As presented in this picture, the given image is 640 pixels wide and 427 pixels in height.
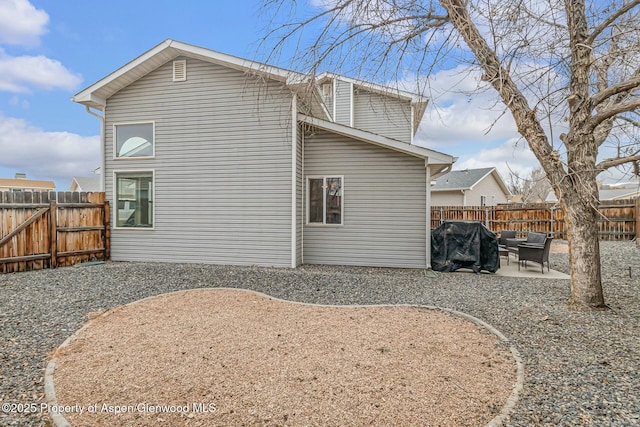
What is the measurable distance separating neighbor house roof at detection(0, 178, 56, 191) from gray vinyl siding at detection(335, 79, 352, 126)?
103 ft

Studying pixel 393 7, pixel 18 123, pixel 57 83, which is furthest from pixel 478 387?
pixel 18 123

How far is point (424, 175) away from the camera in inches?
316

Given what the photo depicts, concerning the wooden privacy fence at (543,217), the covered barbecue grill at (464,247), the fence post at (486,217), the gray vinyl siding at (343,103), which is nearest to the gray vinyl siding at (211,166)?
the covered barbecue grill at (464,247)

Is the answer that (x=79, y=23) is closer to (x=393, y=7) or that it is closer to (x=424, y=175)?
(x=393, y=7)

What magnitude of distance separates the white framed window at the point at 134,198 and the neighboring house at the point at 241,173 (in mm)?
28

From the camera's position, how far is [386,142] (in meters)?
7.83

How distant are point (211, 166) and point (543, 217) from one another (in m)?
14.7

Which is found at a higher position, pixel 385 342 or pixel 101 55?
pixel 101 55

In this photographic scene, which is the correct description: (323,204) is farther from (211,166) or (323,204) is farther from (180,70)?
(180,70)

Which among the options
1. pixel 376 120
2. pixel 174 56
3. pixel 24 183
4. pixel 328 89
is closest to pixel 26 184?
pixel 24 183

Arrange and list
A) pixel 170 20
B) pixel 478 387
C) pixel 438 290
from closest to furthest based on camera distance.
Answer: pixel 478 387
pixel 438 290
pixel 170 20

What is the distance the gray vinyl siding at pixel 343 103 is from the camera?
12.1 metres

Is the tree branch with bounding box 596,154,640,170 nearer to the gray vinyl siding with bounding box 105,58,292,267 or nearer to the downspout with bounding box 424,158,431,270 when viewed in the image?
the downspout with bounding box 424,158,431,270

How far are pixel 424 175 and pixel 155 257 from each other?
7.46 meters
